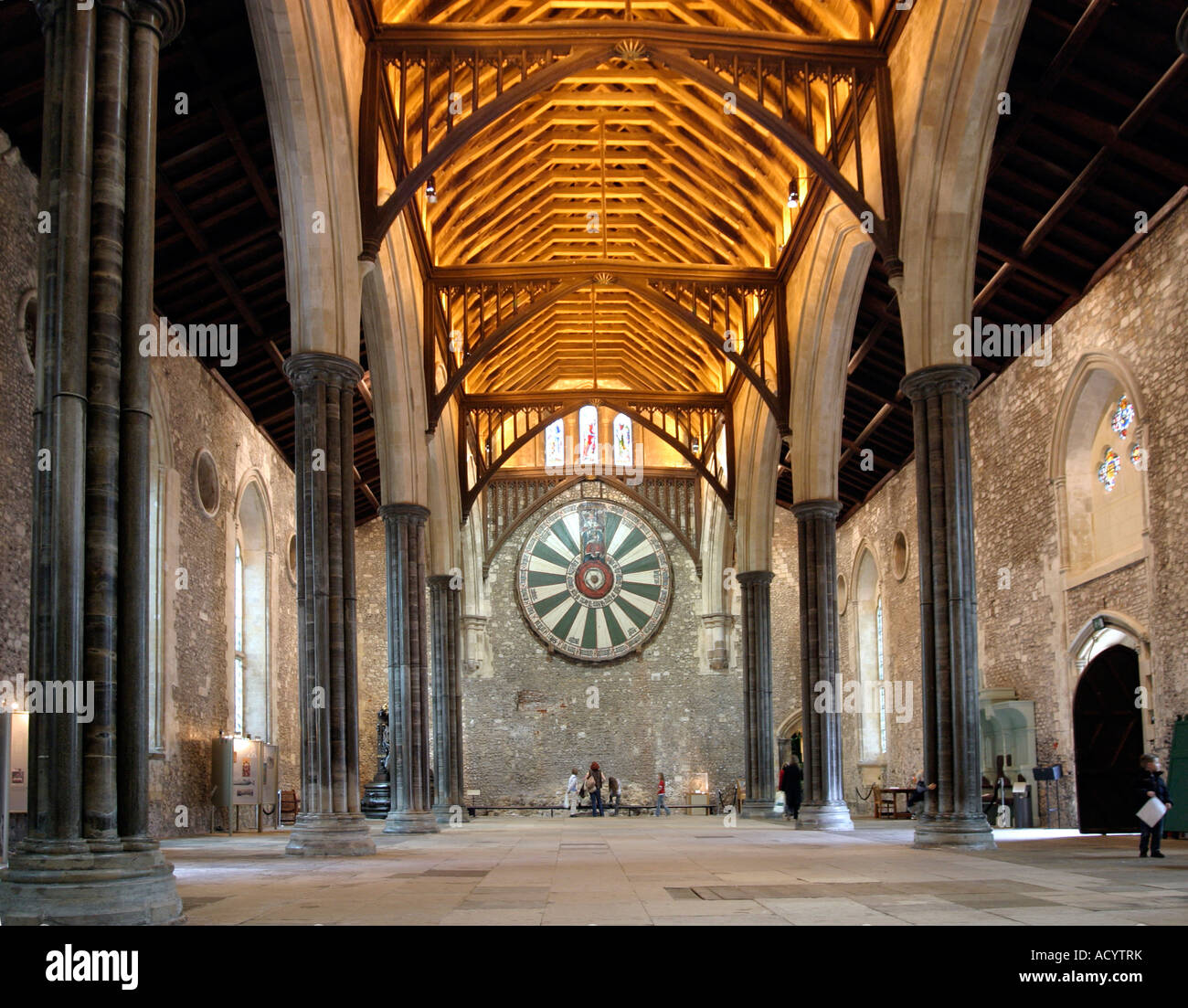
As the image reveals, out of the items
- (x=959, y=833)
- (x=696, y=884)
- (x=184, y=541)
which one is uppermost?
(x=184, y=541)

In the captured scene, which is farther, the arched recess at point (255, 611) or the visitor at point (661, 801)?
the visitor at point (661, 801)

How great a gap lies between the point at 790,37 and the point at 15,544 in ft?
28.6

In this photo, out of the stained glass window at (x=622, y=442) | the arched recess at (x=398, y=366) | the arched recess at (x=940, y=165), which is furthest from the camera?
the stained glass window at (x=622, y=442)

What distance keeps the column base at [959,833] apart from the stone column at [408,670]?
726 centimetres

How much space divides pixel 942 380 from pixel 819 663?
Result: 20.1 feet

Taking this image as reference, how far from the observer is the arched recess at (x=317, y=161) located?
10.9 m

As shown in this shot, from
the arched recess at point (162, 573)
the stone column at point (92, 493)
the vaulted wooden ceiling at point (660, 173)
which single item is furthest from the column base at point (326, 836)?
the vaulted wooden ceiling at point (660, 173)

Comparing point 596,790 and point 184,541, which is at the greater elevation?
point 184,541

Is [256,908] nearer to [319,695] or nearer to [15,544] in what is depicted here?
[319,695]

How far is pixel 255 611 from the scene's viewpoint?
2075 centimetres

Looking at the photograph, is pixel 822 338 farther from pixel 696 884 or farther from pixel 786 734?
pixel 786 734

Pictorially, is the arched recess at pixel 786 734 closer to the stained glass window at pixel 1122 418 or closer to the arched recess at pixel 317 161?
the stained glass window at pixel 1122 418

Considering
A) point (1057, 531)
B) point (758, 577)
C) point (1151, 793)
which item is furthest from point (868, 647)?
point (1151, 793)

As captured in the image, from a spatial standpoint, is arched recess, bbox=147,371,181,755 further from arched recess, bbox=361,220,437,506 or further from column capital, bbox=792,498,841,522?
column capital, bbox=792,498,841,522
